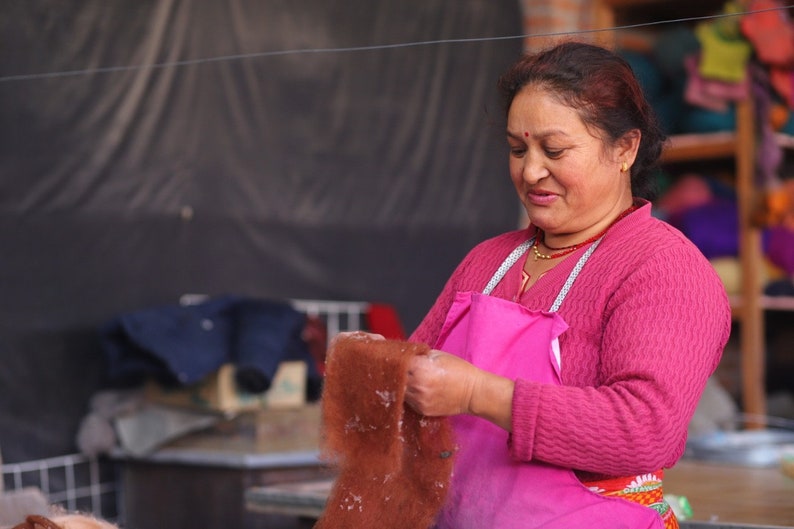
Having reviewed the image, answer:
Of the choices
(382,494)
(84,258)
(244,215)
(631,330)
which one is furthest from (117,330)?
(631,330)

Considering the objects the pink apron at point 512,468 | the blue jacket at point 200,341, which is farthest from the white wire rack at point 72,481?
the pink apron at point 512,468

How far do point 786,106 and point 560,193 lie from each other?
10.5 ft

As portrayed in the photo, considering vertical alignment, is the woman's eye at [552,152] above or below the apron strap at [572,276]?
above

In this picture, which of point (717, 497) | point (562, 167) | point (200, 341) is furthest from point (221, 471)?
point (562, 167)

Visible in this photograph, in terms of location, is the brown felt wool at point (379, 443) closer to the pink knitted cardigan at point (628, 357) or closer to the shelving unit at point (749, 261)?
the pink knitted cardigan at point (628, 357)

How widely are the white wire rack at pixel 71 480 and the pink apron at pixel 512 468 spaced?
79.1 inches

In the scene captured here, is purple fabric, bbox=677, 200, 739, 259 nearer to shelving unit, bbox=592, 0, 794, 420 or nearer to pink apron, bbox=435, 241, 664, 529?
shelving unit, bbox=592, 0, 794, 420

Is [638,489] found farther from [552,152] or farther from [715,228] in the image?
[715,228]

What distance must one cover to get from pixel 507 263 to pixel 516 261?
15 mm

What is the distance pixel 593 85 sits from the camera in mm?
1540

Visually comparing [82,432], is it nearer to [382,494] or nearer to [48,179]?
[48,179]

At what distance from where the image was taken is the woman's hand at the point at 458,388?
1.42 metres

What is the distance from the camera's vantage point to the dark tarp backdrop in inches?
130

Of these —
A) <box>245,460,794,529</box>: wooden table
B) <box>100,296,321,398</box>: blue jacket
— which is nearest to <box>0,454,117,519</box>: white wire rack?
<box>100,296,321,398</box>: blue jacket
